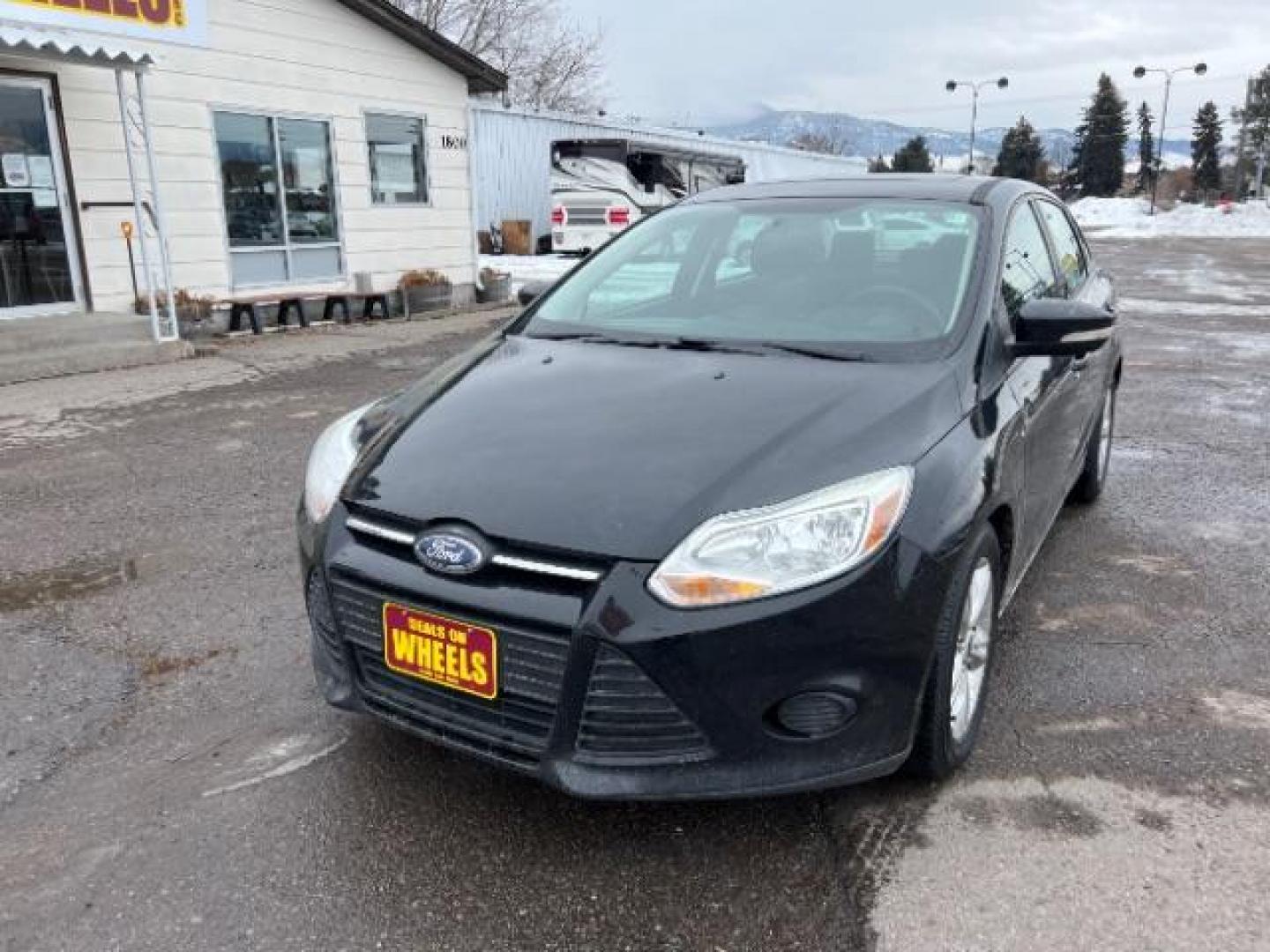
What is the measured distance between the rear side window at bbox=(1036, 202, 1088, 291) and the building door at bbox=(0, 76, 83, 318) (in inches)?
359

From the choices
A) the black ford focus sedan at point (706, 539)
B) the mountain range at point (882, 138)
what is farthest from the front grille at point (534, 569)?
the mountain range at point (882, 138)

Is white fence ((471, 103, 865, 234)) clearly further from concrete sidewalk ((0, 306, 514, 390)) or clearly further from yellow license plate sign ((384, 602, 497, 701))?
yellow license plate sign ((384, 602, 497, 701))

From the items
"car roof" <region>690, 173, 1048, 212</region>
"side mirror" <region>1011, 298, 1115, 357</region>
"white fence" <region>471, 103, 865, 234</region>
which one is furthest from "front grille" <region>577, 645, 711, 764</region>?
"white fence" <region>471, 103, 865, 234</region>

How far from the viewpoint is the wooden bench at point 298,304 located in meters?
11.5

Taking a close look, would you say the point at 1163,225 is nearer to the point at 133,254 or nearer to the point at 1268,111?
the point at 1268,111

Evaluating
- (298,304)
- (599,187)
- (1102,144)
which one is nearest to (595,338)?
(298,304)

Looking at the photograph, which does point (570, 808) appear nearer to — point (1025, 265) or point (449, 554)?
point (449, 554)

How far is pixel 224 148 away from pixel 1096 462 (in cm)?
983

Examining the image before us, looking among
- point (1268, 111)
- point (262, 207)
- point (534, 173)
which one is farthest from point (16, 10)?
point (1268, 111)

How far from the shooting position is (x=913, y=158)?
64.8 m

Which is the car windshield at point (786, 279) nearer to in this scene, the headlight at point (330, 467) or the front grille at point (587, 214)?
the headlight at point (330, 467)

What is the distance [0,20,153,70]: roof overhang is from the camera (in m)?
8.23

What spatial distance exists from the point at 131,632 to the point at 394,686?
184 centimetres

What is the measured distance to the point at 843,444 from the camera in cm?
246
